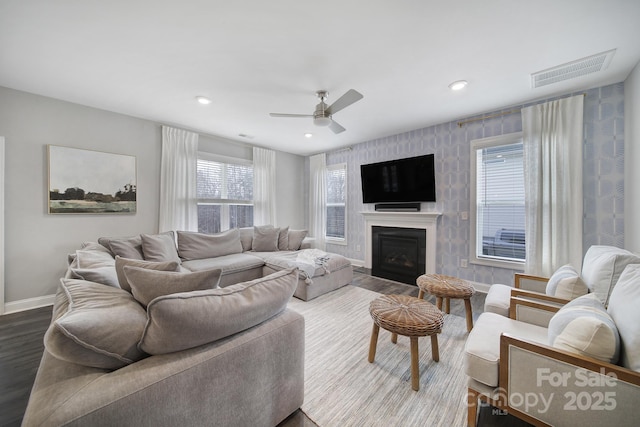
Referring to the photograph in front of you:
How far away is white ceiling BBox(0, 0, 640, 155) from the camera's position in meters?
1.58

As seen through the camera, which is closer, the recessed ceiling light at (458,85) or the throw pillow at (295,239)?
the recessed ceiling light at (458,85)

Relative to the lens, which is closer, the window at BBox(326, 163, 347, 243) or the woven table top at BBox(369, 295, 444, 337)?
the woven table top at BBox(369, 295, 444, 337)

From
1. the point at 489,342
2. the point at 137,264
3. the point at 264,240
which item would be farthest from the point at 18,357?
the point at 489,342

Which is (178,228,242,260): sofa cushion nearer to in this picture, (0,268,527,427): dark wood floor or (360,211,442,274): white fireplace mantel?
(0,268,527,427): dark wood floor

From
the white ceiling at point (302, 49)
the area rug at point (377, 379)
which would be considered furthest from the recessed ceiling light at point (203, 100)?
the area rug at point (377, 379)

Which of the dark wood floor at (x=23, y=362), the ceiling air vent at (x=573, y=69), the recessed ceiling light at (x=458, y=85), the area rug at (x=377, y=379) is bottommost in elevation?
the area rug at (x=377, y=379)

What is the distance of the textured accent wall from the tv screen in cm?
16

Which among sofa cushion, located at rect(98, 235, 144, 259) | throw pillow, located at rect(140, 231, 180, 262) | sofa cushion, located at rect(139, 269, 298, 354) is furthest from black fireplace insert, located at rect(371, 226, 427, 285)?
sofa cushion, located at rect(98, 235, 144, 259)

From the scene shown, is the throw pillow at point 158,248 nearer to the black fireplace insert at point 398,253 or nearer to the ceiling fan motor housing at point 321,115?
the ceiling fan motor housing at point 321,115

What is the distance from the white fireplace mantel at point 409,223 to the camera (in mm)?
3658

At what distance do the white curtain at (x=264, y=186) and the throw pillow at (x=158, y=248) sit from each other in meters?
1.88

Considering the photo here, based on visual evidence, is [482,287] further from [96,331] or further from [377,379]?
[96,331]

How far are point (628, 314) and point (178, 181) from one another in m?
4.82

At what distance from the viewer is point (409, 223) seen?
12.9 feet
